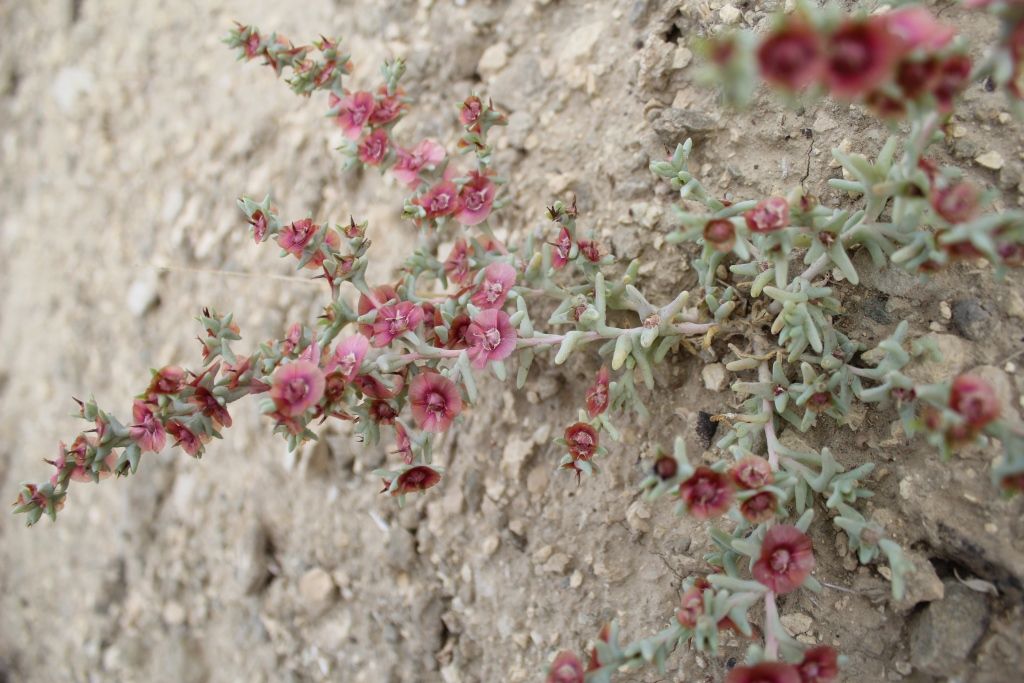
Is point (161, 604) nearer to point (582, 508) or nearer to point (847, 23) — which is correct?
point (582, 508)

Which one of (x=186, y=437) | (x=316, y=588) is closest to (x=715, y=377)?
(x=186, y=437)

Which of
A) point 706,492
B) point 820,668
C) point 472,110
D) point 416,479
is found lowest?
point 820,668

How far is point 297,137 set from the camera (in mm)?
3924

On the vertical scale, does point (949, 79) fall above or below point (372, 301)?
below

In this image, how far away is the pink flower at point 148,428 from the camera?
7.65ft

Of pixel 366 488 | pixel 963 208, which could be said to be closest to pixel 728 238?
pixel 963 208

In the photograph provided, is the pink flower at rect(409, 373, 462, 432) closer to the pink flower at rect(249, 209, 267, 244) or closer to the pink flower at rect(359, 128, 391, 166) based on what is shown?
the pink flower at rect(249, 209, 267, 244)

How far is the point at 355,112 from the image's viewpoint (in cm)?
297

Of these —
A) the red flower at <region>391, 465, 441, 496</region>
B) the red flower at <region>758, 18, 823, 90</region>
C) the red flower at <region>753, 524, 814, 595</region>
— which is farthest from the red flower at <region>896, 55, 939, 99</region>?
the red flower at <region>391, 465, 441, 496</region>

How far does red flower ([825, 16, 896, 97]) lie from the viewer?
1501mm

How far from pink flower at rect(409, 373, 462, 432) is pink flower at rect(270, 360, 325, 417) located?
1.25 feet

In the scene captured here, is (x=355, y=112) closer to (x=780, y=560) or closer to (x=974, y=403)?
(x=780, y=560)

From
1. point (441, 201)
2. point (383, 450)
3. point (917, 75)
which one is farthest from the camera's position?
point (383, 450)

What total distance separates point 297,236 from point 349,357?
0.46m
